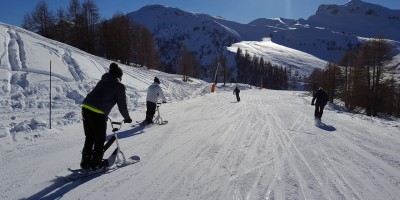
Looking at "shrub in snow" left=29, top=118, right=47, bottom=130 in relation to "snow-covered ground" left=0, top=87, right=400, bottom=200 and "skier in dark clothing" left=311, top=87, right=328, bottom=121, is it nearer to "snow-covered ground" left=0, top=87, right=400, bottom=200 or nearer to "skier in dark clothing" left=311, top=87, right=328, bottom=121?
"snow-covered ground" left=0, top=87, right=400, bottom=200

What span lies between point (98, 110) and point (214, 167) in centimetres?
280

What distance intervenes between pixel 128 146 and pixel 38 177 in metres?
3.22

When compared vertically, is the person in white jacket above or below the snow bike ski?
above

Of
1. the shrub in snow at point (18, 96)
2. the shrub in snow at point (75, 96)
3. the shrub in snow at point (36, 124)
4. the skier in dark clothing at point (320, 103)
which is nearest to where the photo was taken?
the shrub in snow at point (36, 124)

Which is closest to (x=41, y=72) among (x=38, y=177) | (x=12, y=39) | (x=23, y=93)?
(x=23, y=93)

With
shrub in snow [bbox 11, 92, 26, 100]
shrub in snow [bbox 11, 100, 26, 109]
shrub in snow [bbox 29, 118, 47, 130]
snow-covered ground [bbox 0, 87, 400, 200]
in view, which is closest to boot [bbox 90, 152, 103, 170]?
snow-covered ground [bbox 0, 87, 400, 200]

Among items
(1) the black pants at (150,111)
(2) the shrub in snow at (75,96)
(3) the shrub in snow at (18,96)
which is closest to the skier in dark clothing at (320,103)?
(1) the black pants at (150,111)

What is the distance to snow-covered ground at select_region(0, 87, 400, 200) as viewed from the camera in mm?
6020

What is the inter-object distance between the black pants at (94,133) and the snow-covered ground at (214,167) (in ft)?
1.47

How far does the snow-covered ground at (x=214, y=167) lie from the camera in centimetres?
602

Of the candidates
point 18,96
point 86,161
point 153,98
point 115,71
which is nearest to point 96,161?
point 86,161

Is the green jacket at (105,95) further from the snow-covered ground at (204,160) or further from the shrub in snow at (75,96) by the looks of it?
the shrub in snow at (75,96)

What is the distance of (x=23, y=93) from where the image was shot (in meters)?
18.0

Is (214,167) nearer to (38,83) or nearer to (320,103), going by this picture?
(320,103)
